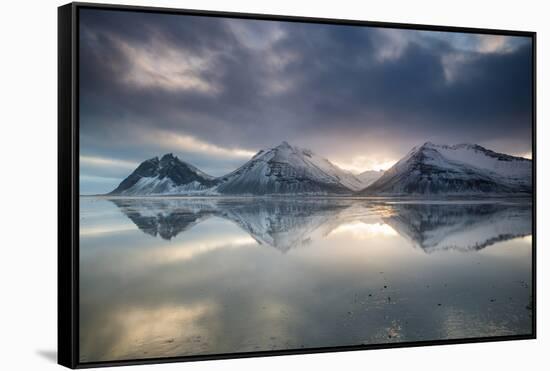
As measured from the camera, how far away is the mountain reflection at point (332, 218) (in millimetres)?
5168

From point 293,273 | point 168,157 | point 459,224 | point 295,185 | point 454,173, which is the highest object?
point 168,157

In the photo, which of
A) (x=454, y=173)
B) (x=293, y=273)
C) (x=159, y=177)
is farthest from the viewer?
(x=454, y=173)

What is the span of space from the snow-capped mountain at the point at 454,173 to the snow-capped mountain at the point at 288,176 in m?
0.31

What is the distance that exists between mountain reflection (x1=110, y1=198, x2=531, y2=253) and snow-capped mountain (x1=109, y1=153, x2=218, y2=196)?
0.28ft

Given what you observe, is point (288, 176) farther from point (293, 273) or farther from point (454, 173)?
point (454, 173)

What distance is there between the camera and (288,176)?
545 cm

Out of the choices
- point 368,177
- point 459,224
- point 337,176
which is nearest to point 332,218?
point 337,176

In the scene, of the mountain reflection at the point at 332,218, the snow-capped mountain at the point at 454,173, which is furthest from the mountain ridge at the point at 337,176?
the mountain reflection at the point at 332,218

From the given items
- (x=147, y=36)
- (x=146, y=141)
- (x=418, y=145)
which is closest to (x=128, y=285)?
(x=146, y=141)

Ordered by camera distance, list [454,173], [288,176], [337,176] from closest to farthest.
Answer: [288,176] → [337,176] → [454,173]

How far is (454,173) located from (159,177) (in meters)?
2.75

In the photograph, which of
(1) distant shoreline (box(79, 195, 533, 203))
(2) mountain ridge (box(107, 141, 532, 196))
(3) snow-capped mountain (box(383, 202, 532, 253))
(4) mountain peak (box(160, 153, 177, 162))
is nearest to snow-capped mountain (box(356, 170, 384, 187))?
(2) mountain ridge (box(107, 141, 532, 196))

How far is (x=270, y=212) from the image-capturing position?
5395 millimetres

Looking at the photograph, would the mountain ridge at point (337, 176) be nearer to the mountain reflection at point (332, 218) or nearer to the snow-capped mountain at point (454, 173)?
the snow-capped mountain at point (454, 173)
